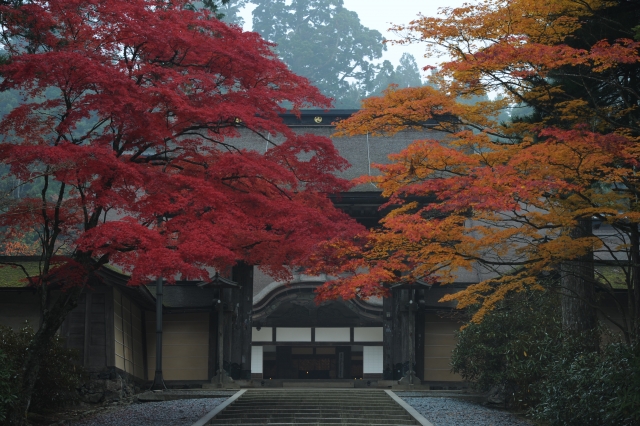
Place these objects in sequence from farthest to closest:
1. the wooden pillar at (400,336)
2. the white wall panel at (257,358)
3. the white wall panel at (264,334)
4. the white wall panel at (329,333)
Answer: the white wall panel at (257,358) → the white wall panel at (264,334) → the white wall panel at (329,333) → the wooden pillar at (400,336)

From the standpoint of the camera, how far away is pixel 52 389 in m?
13.8

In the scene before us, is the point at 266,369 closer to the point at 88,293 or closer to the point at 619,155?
the point at 88,293

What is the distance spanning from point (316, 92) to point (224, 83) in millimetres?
1652

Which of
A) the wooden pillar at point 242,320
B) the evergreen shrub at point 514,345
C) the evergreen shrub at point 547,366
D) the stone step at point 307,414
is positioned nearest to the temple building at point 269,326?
the wooden pillar at point 242,320

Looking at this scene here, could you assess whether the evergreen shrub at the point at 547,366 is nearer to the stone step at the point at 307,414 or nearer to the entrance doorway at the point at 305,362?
the stone step at the point at 307,414

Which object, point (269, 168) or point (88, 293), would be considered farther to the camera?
point (88, 293)

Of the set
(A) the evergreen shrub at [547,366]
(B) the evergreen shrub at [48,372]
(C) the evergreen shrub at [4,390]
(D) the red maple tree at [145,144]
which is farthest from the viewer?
(B) the evergreen shrub at [48,372]

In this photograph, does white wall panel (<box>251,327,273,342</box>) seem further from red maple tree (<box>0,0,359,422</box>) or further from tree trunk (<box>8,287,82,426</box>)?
Result: tree trunk (<box>8,287,82,426</box>)

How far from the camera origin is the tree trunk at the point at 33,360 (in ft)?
35.4

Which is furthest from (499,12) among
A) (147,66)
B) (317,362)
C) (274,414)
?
(317,362)

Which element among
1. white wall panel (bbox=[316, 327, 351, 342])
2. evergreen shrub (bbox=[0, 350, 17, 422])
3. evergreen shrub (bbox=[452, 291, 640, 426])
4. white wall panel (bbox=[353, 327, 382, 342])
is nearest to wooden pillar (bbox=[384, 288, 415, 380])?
evergreen shrub (bbox=[452, 291, 640, 426])

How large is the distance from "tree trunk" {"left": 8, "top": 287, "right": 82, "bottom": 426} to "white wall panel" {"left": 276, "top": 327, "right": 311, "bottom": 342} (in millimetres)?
14582

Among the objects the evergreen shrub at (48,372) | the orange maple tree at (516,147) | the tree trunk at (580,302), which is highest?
the orange maple tree at (516,147)

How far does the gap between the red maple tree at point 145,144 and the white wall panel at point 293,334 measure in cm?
1273
